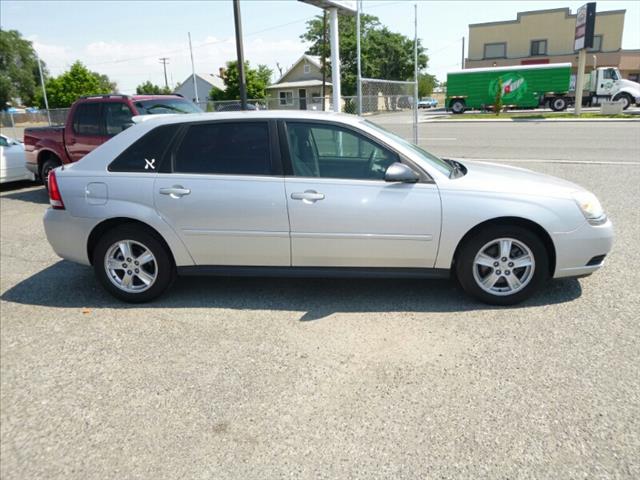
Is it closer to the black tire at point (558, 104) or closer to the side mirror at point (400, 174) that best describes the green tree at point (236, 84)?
the black tire at point (558, 104)

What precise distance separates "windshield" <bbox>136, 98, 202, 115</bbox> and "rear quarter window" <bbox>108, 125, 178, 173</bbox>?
462 cm

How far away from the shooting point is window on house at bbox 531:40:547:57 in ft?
165

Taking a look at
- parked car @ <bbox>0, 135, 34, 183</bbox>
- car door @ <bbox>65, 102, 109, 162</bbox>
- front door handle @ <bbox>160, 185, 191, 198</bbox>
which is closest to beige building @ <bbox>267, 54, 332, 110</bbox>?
parked car @ <bbox>0, 135, 34, 183</bbox>

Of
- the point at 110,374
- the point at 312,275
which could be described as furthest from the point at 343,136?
the point at 110,374

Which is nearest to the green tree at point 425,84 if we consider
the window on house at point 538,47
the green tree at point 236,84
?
the window on house at point 538,47

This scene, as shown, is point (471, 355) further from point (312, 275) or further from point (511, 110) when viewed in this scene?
point (511, 110)

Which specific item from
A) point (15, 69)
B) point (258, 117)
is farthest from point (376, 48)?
point (258, 117)

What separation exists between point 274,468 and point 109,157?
124 inches

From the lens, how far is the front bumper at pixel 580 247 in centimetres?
391

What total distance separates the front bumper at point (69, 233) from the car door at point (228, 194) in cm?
73

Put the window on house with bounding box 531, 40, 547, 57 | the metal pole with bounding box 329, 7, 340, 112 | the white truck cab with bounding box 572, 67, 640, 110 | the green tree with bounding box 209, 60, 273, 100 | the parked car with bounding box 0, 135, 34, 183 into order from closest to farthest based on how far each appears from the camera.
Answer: the metal pole with bounding box 329, 7, 340, 112, the parked car with bounding box 0, 135, 34, 183, the white truck cab with bounding box 572, 67, 640, 110, the green tree with bounding box 209, 60, 273, 100, the window on house with bounding box 531, 40, 547, 57

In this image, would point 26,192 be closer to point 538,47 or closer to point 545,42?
point 538,47

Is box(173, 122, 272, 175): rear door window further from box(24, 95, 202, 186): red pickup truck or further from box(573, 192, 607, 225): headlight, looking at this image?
box(24, 95, 202, 186): red pickup truck

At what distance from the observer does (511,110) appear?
126ft
